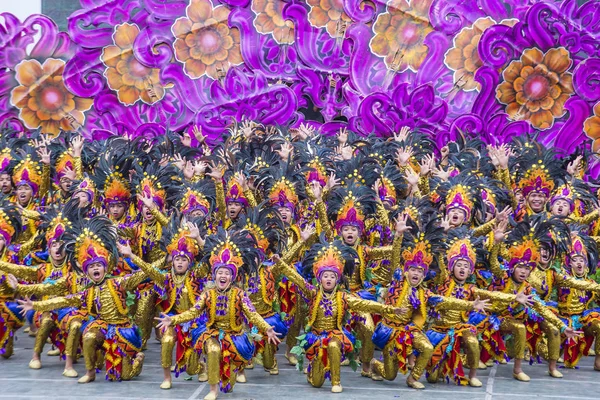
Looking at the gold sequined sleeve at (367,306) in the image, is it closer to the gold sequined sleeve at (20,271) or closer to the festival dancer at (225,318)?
the festival dancer at (225,318)

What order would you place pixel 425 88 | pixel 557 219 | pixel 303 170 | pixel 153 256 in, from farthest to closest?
pixel 425 88 < pixel 303 170 < pixel 153 256 < pixel 557 219

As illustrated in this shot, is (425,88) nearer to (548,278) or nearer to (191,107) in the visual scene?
(191,107)

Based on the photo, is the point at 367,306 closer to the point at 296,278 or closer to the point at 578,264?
the point at 296,278

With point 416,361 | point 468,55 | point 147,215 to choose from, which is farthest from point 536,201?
point 468,55

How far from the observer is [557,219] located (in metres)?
8.00

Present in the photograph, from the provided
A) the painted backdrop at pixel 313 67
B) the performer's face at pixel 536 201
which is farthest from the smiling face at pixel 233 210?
the painted backdrop at pixel 313 67

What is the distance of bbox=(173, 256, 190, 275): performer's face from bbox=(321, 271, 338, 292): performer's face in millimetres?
1185

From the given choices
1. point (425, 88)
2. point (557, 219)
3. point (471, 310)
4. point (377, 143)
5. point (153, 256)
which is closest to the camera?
point (471, 310)

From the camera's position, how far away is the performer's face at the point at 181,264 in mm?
7594

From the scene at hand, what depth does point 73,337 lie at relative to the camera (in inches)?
297

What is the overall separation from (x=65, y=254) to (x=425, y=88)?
7.29 meters

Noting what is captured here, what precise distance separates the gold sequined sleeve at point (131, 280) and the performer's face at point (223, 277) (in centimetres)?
89

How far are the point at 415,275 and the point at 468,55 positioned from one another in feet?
23.0

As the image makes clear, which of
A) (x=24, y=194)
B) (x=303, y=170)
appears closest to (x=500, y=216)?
(x=303, y=170)
